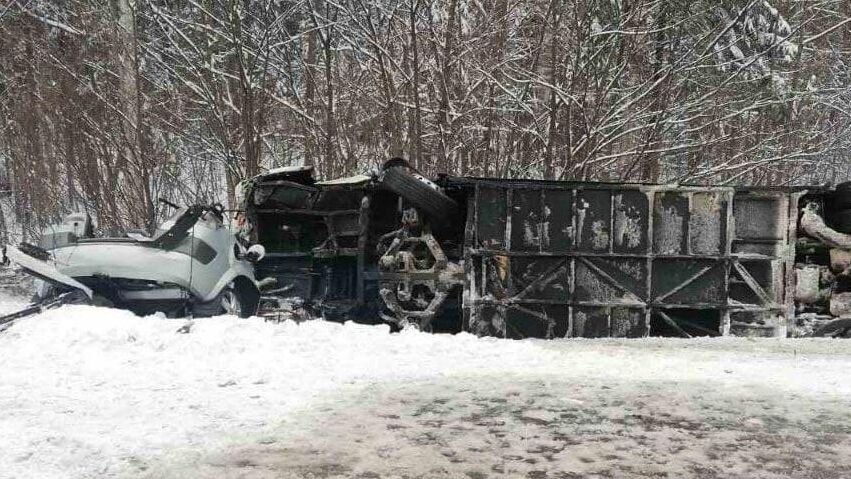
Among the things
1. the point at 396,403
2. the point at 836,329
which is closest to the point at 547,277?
the point at 836,329

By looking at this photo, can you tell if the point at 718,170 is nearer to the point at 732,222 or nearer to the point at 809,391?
the point at 732,222

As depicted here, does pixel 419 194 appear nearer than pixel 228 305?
Yes

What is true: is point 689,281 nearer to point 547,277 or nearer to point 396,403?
point 547,277

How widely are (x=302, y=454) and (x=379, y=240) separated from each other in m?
5.54

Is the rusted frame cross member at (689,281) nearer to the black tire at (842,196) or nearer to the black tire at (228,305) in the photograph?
the black tire at (842,196)

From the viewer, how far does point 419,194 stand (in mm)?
8938

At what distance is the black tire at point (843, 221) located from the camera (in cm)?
882

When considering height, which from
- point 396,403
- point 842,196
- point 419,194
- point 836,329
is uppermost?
point 842,196

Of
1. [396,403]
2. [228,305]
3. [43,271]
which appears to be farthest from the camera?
[228,305]

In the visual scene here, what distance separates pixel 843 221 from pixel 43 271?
394 inches

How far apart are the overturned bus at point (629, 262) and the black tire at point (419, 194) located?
2 cm

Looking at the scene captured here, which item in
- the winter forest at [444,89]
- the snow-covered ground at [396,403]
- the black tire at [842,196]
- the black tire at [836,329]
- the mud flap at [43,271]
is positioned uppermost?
the winter forest at [444,89]

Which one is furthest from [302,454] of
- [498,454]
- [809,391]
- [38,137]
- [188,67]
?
[38,137]

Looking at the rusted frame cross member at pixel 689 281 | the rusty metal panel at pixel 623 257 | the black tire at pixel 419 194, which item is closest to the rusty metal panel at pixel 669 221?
the rusty metal panel at pixel 623 257
